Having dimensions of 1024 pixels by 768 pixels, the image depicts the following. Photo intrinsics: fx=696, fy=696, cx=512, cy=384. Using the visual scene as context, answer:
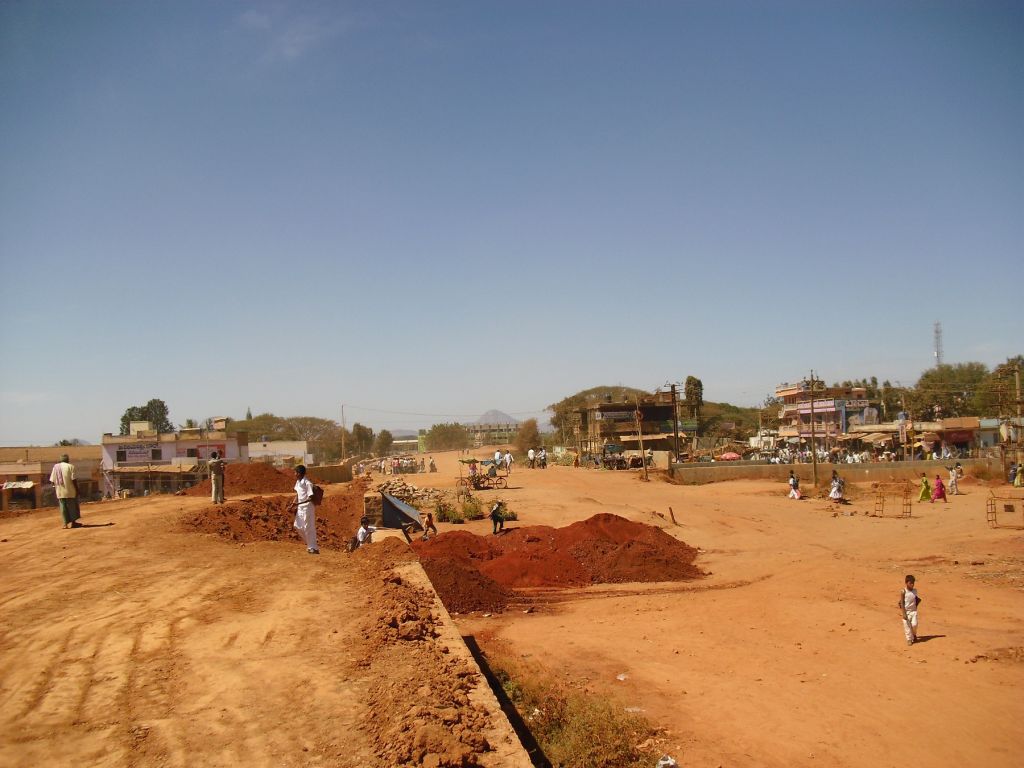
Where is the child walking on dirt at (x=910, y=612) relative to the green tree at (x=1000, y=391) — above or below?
below

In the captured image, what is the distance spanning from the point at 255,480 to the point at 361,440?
71980 mm

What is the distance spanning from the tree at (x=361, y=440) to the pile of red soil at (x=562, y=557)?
7567cm

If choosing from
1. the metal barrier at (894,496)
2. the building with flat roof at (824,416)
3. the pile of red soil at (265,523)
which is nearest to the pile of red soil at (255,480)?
the pile of red soil at (265,523)

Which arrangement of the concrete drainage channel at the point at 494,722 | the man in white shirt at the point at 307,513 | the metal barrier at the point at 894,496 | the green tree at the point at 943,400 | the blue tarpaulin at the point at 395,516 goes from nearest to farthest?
the concrete drainage channel at the point at 494,722 → the man in white shirt at the point at 307,513 → the blue tarpaulin at the point at 395,516 → the metal barrier at the point at 894,496 → the green tree at the point at 943,400

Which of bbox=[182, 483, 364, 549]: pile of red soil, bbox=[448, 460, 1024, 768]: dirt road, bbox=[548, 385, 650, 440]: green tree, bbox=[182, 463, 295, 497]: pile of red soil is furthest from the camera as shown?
bbox=[548, 385, 650, 440]: green tree

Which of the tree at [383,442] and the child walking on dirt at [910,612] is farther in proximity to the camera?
the tree at [383,442]

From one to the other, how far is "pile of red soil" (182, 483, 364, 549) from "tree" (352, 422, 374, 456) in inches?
2906

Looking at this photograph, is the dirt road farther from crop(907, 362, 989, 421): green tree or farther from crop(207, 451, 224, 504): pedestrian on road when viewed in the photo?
crop(907, 362, 989, 421): green tree

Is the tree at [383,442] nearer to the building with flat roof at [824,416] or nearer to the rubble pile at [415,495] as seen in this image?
the building with flat roof at [824,416]

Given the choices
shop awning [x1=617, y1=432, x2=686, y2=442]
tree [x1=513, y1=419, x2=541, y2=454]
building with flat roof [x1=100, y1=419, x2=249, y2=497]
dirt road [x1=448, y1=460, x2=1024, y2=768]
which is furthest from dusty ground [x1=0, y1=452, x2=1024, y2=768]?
Answer: tree [x1=513, y1=419, x2=541, y2=454]

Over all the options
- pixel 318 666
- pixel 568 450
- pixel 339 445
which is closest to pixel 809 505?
pixel 318 666

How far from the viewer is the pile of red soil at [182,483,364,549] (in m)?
13.3

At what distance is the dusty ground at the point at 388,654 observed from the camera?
15.7 ft

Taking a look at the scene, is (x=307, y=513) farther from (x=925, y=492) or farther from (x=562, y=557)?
(x=925, y=492)
